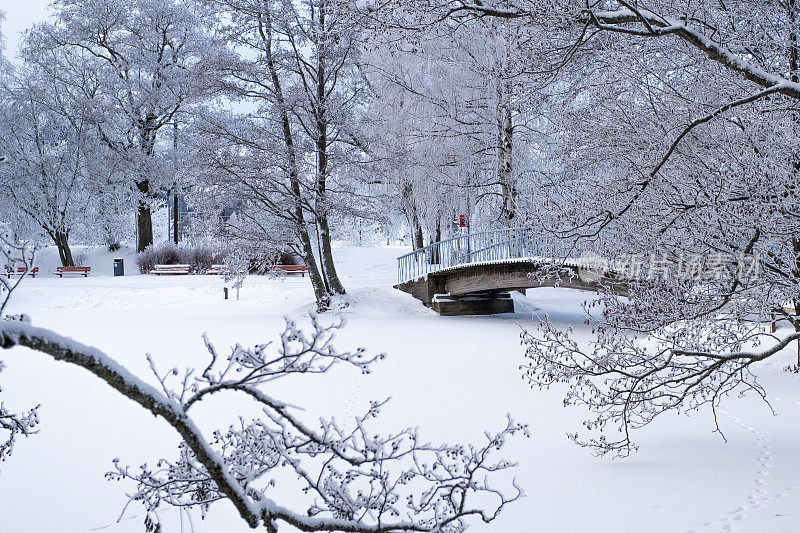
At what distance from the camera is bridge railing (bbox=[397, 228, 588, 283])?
51.3 ft

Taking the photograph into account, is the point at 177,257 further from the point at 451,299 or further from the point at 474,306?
the point at 474,306

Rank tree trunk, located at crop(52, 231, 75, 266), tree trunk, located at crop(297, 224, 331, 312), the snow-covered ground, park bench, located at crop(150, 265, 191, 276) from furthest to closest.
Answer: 1. tree trunk, located at crop(52, 231, 75, 266)
2. park bench, located at crop(150, 265, 191, 276)
3. tree trunk, located at crop(297, 224, 331, 312)
4. the snow-covered ground

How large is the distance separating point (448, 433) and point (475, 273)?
32.7ft

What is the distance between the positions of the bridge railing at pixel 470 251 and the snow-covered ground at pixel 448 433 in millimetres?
1687

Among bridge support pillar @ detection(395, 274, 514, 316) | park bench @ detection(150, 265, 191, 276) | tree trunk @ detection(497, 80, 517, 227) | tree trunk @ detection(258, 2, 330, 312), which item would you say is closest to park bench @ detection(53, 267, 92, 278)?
park bench @ detection(150, 265, 191, 276)

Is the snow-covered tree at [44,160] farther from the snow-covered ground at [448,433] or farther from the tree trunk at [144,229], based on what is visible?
the snow-covered ground at [448,433]

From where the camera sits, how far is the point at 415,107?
745 inches

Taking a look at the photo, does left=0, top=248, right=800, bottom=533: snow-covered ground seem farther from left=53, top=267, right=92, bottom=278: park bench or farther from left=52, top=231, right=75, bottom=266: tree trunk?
left=52, top=231, right=75, bottom=266: tree trunk

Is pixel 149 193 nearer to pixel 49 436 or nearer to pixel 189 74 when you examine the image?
pixel 189 74

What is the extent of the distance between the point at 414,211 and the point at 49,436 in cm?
1378

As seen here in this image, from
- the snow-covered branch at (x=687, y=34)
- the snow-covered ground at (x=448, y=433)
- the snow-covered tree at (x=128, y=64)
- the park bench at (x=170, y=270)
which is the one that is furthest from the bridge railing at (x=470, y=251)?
the snow-covered tree at (x=128, y=64)

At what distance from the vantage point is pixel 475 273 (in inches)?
703

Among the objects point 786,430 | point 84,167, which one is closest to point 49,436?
point 786,430

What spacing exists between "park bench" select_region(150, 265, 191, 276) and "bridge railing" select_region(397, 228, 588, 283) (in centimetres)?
1030
